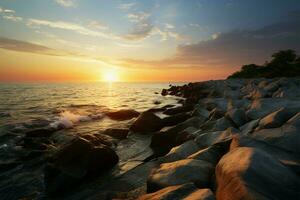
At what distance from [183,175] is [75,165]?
Answer: 174 inches

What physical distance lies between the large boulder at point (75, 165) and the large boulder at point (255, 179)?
15.3 ft

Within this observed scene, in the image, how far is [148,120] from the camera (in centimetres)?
1310

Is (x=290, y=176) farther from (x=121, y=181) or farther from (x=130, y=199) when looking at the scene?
(x=121, y=181)

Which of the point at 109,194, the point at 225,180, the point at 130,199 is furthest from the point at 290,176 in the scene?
the point at 109,194

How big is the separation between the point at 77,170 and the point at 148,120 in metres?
6.41

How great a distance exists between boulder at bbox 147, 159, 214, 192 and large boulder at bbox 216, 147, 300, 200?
421mm

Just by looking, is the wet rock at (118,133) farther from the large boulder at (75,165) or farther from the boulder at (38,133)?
the large boulder at (75,165)

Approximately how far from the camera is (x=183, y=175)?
3861 mm

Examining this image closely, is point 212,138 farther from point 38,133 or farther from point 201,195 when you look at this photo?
point 38,133

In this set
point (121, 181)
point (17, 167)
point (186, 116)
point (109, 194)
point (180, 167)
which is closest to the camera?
point (180, 167)

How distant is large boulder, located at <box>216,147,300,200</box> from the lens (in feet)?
8.96

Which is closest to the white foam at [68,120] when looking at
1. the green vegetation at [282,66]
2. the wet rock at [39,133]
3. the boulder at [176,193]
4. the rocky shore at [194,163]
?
the wet rock at [39,133]

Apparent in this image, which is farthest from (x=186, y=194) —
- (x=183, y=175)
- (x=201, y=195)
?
(x=183, y=175)

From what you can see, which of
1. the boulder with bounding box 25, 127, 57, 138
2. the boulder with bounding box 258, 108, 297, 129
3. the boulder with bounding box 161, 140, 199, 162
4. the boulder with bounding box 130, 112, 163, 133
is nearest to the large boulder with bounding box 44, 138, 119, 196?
the boulder with bounding box 161, 140, 199, 162
